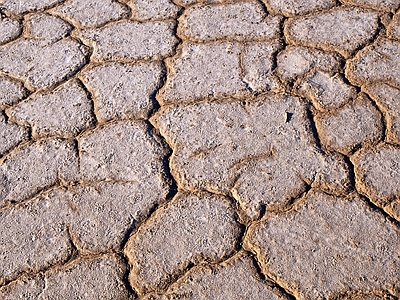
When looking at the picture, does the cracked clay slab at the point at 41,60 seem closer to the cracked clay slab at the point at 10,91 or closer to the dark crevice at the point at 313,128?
the cracked clay slab at the point at 10,91

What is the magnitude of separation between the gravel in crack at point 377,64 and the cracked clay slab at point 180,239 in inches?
29.1

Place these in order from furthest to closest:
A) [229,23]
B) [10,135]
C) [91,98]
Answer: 1. [229,23]
2. [91,98]
3. [10,135]

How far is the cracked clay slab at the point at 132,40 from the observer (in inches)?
98.5

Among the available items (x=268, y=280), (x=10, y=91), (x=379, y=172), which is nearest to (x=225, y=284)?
(x=268, y=280)

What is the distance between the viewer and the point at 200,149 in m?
2.12

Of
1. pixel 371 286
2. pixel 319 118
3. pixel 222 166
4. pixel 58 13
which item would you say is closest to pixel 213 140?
pixel 222 166

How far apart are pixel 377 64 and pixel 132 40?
91cm

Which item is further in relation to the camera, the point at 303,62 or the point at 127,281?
the point at 303,62

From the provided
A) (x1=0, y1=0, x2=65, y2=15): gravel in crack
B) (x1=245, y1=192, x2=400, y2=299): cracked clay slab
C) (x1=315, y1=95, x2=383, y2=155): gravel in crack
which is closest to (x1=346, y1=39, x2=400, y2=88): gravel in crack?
(x1=315, y1=95, x2=383, y2=155): gravel in crack

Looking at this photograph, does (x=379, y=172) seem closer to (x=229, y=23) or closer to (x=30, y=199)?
(x=229, y=23)

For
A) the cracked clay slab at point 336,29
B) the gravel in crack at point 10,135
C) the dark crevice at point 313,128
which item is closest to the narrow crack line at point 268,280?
the dark crevice at point 313,128

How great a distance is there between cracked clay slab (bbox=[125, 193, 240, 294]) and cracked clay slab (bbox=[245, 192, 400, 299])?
0.08 metres

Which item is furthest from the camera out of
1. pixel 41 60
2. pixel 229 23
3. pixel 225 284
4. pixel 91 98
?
pixel 229 23

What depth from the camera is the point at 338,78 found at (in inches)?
92.2
